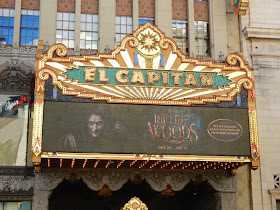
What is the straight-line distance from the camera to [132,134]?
20.2 m

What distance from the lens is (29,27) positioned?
955 inches

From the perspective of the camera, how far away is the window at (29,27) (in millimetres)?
24031

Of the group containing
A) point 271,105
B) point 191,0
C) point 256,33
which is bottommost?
point 271,105

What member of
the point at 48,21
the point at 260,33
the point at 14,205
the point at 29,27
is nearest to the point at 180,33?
the point at 260,33

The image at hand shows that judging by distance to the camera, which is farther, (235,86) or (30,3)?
(30,3)

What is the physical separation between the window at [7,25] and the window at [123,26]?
5.39 m

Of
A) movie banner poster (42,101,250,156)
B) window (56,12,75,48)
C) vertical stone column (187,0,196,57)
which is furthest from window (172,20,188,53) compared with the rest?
movie banner poster (42,101,250,156)

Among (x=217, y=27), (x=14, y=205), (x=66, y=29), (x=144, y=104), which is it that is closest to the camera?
(x=144, y=104)

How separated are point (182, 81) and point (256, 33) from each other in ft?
21.4

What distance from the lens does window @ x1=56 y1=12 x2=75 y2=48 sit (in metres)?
24.4

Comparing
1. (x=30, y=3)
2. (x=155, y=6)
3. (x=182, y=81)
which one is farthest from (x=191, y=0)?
(x=30, y=3)

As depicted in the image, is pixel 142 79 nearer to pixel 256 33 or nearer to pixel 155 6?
Answer: pixel 155 6

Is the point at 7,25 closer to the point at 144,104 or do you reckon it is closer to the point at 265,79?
the point at 144,104

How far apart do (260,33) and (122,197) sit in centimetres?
1168
